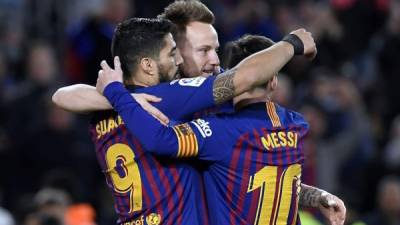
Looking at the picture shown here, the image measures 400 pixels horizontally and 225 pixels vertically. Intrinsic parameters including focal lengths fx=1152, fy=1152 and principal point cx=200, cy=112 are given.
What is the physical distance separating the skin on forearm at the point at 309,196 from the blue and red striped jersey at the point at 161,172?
681 mm

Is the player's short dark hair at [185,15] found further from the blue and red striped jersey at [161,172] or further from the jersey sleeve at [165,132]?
the jersey sleeve at [165,132]

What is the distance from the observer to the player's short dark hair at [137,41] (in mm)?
5695

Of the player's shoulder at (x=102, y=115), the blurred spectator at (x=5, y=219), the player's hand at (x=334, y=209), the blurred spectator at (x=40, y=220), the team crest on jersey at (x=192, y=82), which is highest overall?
the team crest on jersey at (x=192, y=82)

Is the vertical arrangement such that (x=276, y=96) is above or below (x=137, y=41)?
below

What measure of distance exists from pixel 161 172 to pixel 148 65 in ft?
1.75

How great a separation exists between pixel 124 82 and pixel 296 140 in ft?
3.03

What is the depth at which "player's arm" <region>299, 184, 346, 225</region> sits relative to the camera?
5.94 metres

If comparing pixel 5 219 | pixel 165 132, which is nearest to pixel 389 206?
pixel 5 219

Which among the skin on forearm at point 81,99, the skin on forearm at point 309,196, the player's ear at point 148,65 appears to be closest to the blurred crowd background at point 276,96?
the skin on forearm at point 81,99

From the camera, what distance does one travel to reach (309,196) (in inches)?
244

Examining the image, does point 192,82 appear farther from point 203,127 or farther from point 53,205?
point 53,205

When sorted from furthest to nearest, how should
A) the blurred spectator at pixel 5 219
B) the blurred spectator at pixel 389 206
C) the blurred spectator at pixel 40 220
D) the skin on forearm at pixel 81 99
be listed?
the blurred spectator at pixel 389 206
the blurred spectator at pixel 5 219
the blurred spectator at pixel 40 220
the skin on forearm at pixel 81 99

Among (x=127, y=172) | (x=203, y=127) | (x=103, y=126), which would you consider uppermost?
(x=103, y=126)

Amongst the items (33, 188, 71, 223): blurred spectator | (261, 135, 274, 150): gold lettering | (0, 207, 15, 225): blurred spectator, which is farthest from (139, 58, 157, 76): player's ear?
(0, 207, 15, 225): blurred spectator
